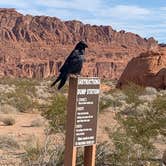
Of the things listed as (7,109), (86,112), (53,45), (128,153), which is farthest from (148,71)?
(53,45)

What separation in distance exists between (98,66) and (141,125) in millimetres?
121254

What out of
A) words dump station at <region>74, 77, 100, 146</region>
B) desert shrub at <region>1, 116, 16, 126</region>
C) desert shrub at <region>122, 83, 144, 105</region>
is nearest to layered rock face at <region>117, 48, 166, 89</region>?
desert shrub at <region>122, 83, 144, 105</region>

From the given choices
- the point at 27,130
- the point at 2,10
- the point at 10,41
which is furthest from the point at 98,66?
the point at 27,130

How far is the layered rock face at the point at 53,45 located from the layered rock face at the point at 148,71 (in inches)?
2805

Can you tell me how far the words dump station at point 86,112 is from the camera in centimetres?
761

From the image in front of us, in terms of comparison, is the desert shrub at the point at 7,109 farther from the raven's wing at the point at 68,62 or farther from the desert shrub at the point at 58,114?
the raven's wing at the point at 68,62

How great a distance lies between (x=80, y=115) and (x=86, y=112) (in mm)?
123

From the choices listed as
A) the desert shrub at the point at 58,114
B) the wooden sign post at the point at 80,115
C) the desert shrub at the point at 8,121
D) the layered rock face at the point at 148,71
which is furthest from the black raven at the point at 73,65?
the layered rock face at the point at 148,71

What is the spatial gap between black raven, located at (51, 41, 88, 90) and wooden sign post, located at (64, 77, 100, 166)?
2.74 feet

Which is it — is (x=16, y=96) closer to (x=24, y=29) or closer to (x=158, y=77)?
(x=158, y=77)

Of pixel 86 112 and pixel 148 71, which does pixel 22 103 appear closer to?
pixel 148 71

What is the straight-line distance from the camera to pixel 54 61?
437ft

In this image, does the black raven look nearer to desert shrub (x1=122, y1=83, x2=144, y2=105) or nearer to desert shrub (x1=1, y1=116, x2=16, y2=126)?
desert shrub (x1=122, y1=83, x2=144, y2=105)

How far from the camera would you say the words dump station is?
7605mm
